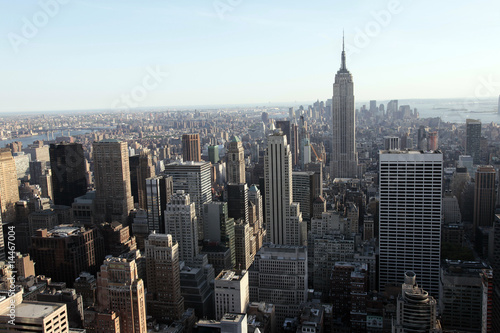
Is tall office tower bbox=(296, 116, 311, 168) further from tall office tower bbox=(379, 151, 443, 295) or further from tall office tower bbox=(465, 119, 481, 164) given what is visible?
tall office tower bbox=(379, 151, 443, 295)

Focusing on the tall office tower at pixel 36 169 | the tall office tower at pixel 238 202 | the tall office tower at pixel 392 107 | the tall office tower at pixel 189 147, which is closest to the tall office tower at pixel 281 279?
the tall office tower at pixel 238 202

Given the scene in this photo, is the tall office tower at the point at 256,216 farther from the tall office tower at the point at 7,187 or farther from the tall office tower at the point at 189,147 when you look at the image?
the tall office tower at the point at 7,187

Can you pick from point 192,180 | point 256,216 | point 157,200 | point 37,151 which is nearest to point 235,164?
point 256,216

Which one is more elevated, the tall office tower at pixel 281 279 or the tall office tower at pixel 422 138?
the tall office tower at pixel 422 138

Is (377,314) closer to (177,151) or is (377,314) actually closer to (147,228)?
(147,228)

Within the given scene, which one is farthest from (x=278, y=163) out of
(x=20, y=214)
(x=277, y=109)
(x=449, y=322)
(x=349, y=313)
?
(x=277, y=109)

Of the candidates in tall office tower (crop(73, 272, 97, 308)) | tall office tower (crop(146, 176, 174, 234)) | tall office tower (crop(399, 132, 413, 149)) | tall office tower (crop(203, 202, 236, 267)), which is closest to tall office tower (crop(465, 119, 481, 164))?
tall office tower (crop(399, 132, 413, 149))

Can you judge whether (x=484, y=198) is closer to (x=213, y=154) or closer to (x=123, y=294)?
(x=123, y=294)
